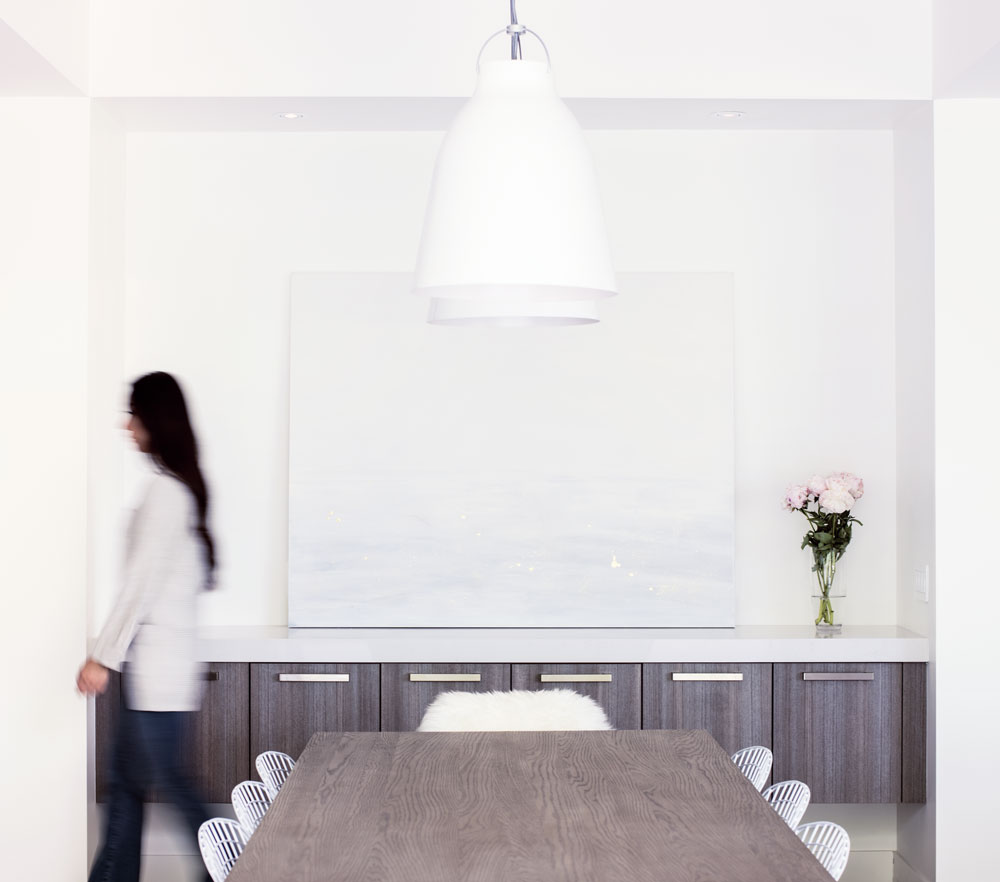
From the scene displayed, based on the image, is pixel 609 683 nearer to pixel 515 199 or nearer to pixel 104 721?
pixel 104 721

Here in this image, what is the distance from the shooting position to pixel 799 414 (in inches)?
169

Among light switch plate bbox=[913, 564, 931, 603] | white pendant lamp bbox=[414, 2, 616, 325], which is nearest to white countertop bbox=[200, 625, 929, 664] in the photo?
light switch plate bbox=[913, 564, 931, 603]

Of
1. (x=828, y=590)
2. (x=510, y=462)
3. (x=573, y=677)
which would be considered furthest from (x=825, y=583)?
(x=510, y=462)

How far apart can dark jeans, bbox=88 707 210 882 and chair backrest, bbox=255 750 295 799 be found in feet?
0.78

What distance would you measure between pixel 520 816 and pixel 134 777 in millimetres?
1274

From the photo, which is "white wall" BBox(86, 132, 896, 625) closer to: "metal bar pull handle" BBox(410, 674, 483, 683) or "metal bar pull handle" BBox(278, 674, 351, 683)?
"metal bar pull handle" BBox(278, 674, 351, 683)

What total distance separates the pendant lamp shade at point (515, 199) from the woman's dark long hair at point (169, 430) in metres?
1.24

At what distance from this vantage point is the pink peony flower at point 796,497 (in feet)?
13.2

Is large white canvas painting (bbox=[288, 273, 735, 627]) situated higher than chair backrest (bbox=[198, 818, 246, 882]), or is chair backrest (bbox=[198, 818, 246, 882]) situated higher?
large white canvas painting (bbox=[288, 273, 735, 627])

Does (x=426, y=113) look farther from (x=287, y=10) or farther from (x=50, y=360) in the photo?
(x=50, y=360)

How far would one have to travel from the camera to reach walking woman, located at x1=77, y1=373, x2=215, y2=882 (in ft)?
9.82

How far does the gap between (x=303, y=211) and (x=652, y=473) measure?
1661mm

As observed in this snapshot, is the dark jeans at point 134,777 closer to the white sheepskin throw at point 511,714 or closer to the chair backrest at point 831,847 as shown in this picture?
the white sheepskin throw at point 511,714

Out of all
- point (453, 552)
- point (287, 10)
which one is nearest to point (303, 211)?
point (287, 10)
